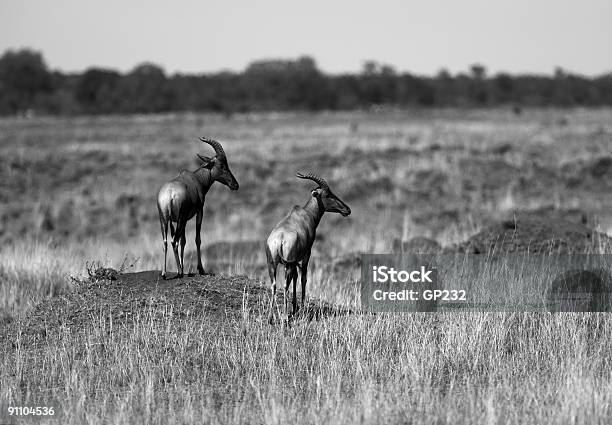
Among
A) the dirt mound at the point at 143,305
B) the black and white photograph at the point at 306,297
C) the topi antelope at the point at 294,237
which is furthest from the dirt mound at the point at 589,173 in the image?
the topi antelope at the point at 294,237

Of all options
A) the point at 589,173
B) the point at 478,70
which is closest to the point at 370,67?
the point at 478,70

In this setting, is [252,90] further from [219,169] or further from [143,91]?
[219,169]

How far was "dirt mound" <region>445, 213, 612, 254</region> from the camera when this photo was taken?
50.1 ft

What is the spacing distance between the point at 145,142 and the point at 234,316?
33.7 metres

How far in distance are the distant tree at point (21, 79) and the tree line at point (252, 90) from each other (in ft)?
0.35

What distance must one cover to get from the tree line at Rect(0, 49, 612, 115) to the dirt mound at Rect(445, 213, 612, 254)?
246ft

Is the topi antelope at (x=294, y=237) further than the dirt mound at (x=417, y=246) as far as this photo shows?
No

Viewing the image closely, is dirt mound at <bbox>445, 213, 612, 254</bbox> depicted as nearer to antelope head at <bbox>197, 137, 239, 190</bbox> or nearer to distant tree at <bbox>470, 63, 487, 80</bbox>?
antelope head at <bbox>197, 137, 239, 190</bbox>

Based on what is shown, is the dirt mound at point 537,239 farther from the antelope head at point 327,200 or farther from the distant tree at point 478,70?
the distant tree at point 478,70

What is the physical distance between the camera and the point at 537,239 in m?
15.6

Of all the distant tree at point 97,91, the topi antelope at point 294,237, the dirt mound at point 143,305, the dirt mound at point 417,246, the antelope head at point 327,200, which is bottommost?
the dirt mound at point 417,246

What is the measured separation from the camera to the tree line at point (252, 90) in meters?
94.7

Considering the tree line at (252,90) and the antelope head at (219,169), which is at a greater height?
the tree line at (252,90)

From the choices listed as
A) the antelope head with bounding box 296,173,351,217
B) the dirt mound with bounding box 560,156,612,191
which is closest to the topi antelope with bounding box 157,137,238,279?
the antelope head with bounding box 296,173,351,217
